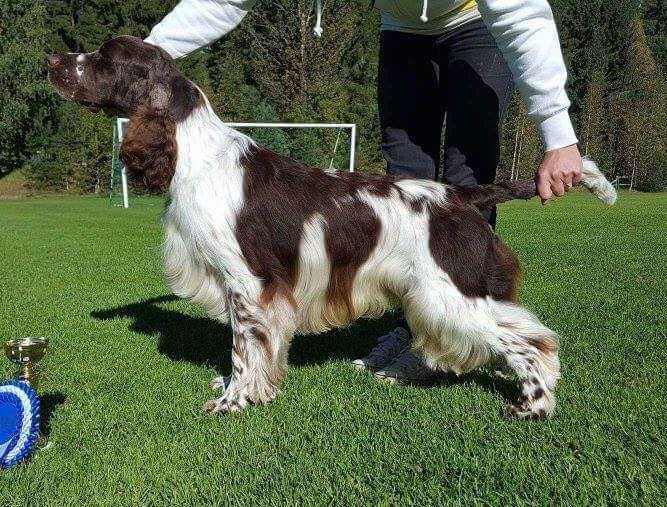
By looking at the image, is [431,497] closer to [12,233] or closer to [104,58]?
[104,58]

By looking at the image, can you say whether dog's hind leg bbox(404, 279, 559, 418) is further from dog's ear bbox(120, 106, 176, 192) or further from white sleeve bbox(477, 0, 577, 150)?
dog's ear bbox(120, 106, 176, 192)

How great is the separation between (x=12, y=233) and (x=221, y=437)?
1137 cm

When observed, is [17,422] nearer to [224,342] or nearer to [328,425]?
[328,425]

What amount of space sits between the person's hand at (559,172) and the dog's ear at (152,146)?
70.4 inches

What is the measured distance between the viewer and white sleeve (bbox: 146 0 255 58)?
348 cm

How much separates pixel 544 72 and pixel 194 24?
6.15ft

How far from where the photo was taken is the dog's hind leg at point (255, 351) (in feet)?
10.5

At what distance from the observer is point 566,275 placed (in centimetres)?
702

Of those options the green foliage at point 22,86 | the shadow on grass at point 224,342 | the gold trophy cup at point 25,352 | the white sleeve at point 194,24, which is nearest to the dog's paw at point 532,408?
the shadow on grass at point 224,342

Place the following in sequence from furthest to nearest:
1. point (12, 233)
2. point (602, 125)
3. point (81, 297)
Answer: point (602, 125) < point (12, 233) < point (81, 297)

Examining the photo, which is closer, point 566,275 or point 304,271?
point 304,271

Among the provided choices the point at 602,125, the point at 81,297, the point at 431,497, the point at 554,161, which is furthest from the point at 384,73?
the point at 602,125

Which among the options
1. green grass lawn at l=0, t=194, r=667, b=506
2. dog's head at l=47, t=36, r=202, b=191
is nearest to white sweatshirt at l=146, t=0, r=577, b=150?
green grass lawn at l=0, t=194, r=667, b=506

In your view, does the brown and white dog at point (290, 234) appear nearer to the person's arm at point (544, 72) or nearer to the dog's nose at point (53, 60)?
the dog's nose at point (53, 60)
